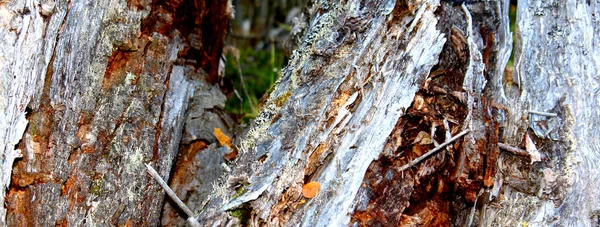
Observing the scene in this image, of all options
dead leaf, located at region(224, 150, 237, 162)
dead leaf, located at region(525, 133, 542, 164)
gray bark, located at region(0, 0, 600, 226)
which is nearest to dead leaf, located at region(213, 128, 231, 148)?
dead leaf, located at region(224, 150, 237, 162)

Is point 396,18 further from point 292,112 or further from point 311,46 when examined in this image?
point 292,112

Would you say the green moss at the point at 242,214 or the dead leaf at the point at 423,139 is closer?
the green moss at the point at 242,214

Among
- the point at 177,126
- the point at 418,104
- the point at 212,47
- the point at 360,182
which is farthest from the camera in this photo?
the point at 212,47

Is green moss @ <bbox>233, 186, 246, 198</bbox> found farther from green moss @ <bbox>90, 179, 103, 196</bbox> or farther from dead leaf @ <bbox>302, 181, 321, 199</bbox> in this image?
green moss @ <bbox>90, 179, 103, 196</bbox>

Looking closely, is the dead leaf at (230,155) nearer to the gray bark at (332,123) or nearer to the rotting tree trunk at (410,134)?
the gray bark at (332,123)

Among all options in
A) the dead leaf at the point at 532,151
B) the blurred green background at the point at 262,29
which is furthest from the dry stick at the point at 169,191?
the blurred green background at the point at 262,29

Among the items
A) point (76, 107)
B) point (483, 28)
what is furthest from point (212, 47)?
point (483, 28)

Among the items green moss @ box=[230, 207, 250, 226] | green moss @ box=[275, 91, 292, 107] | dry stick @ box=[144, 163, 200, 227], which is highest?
green moss @ box=[275, 91, 292, 107]
